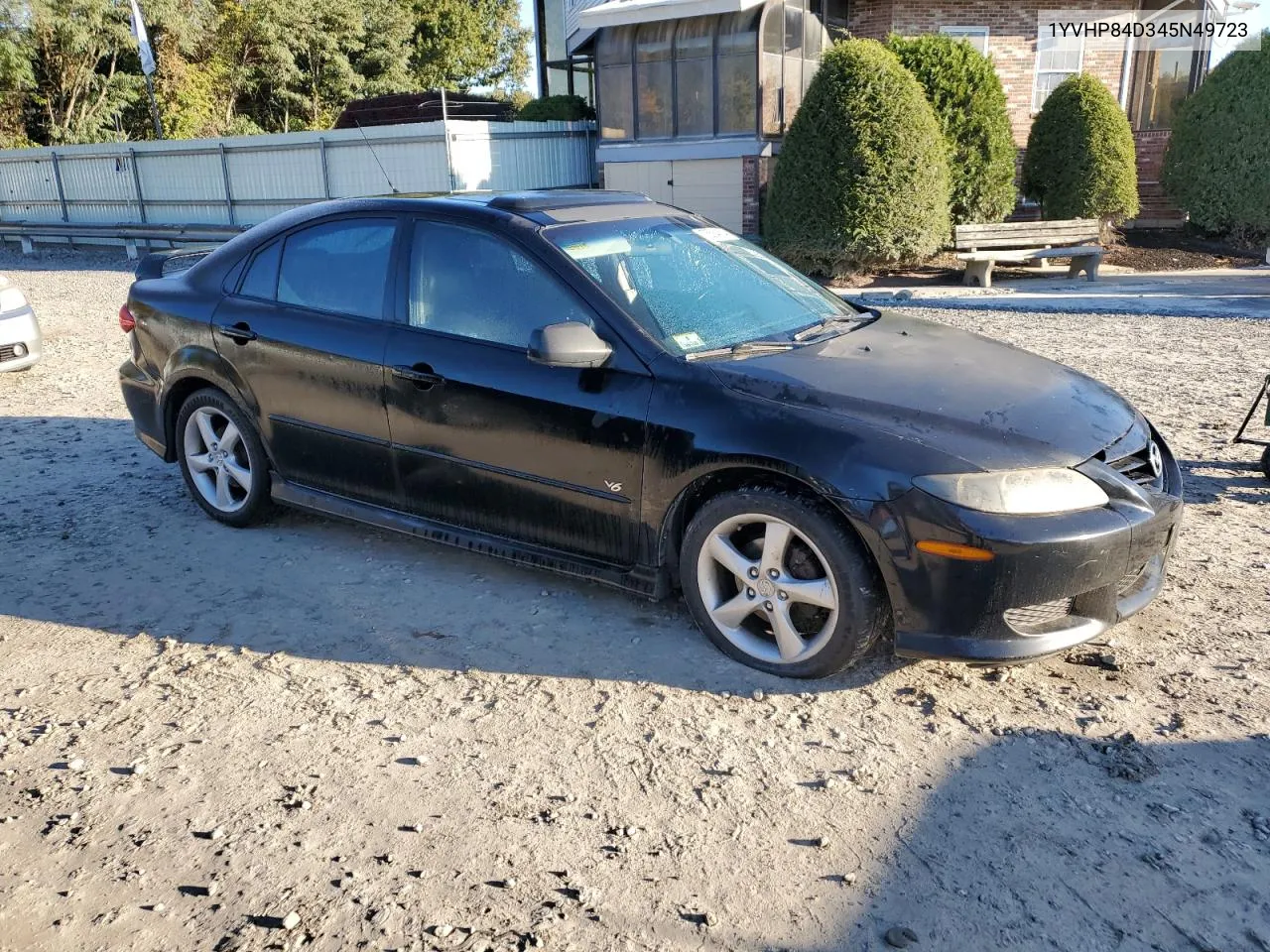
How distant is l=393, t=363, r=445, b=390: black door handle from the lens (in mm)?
4441

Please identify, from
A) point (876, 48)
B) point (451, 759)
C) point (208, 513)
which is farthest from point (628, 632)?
point (876, 48)

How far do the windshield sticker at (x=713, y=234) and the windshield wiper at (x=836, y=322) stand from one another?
2.14ft

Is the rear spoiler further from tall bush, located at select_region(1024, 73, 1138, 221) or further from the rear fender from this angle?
tall bush, located at select_region(1024, 73, 1138, 221)

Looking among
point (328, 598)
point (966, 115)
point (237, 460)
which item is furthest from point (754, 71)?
point (328, 598)

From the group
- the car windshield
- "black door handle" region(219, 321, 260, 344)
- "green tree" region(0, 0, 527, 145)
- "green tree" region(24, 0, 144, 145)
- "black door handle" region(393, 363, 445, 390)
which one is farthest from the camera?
"green tree" region(0, 0, 527, 145)

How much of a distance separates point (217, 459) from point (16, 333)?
16.4ft

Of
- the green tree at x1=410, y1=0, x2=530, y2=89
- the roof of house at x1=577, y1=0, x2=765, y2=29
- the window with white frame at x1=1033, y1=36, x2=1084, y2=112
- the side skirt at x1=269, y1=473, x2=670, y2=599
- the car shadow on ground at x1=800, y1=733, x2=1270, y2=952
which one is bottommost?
the car shadow on ground at x1=800, y1=733, x2=1270, y2=952

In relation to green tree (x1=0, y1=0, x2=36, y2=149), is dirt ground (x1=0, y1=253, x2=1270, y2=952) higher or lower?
lower

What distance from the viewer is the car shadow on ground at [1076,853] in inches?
Answer: 103

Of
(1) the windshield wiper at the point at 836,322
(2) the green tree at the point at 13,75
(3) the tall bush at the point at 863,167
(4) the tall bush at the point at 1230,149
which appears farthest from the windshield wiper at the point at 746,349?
(2) the green tree at the point at 13,75

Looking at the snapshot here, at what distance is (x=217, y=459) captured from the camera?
5492mm

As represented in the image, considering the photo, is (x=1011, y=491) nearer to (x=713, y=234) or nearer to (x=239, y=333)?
(x=713, y=234)

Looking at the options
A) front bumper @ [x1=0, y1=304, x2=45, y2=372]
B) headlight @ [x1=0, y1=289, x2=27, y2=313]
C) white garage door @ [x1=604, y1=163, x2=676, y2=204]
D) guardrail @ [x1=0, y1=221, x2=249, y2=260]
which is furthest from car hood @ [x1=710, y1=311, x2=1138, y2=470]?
guardrail @ [x1=0, y1=221, x2=249, y2=260]

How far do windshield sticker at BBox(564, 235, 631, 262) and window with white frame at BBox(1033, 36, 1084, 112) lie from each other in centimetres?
1844
